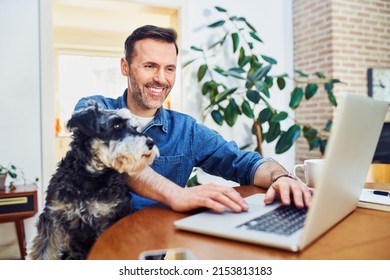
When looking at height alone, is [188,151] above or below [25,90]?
below

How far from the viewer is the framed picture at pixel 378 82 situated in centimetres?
354

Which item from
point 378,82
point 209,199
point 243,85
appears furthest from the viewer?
point 378,82

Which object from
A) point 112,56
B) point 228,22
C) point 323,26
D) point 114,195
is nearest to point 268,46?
point 228,22

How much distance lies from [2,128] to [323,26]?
9.55 feet

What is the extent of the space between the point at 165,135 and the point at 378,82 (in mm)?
3156

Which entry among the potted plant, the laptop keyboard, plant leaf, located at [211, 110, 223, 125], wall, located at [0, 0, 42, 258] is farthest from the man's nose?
plant leaf, located at [211, 110, 223, 125]

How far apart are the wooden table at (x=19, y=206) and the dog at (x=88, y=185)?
4.22 ft

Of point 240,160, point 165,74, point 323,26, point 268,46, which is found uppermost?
point 323,26

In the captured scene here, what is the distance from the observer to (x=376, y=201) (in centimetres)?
90

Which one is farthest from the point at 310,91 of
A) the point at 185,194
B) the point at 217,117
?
the point at 185,194

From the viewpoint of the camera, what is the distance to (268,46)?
317 centimetres

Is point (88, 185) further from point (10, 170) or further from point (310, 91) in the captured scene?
point (310, 91)

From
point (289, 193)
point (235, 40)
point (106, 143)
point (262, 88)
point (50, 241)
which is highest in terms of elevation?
point (235, 40)

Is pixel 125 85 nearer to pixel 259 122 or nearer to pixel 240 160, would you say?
pixel 240 160
